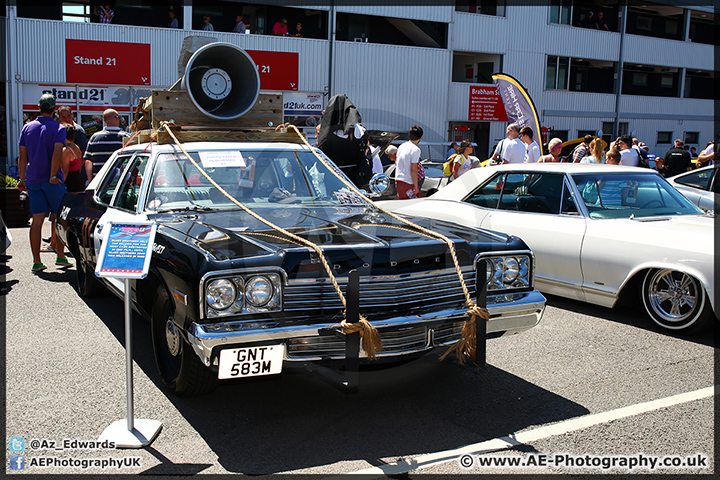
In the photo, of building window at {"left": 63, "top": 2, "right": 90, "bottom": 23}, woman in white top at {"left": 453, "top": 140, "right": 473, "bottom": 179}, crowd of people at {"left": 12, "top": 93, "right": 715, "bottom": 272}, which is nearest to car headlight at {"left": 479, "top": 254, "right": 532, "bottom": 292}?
crowd of people at {"left": 12, "top": 93, "right": 715, "bottom": 272}

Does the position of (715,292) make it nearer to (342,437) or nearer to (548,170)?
(548,170)

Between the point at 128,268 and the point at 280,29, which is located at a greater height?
the point at 280,29

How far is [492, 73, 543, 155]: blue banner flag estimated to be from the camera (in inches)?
606

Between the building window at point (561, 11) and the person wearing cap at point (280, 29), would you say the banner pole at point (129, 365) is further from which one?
the building window at point (561, 11)

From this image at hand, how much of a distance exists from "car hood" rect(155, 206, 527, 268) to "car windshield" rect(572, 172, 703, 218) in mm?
2306

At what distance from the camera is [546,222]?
6.37m

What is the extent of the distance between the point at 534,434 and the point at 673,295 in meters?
2.68

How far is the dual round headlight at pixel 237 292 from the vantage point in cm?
337

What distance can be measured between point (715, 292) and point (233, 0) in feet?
62.8

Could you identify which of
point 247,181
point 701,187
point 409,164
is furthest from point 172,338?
point 701,187

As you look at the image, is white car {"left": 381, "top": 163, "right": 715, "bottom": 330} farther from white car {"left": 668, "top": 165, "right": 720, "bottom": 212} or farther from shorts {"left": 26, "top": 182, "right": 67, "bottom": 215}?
shorts {"left": 26, "top": 182, "right": 67, "bottom": 215}

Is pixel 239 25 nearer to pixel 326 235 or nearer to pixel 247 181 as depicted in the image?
pixel 247 181

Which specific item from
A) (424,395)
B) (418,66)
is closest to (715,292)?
(424,395)

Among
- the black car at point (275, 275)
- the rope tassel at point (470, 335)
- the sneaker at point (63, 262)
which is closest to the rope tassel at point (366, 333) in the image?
the black car at point (275, 275)
